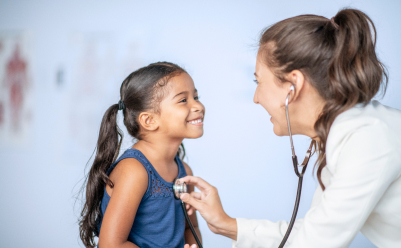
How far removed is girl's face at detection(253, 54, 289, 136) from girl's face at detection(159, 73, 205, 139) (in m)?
0.29

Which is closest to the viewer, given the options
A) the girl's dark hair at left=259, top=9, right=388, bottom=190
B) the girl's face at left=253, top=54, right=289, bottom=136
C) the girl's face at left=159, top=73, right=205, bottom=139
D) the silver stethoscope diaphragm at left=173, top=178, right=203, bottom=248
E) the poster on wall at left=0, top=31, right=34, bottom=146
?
the girl's dark hair at left=259, top=9, right=388, bottom=190

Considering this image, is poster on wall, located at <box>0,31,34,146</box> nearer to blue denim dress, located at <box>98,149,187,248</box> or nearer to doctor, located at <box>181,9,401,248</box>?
blue denim dress, located at <box>98,149,187,248</box>

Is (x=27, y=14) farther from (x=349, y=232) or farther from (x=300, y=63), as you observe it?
(x=349, y=232)

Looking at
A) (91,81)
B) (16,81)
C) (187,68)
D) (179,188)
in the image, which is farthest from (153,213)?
(16,81)

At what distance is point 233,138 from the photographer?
232 cm

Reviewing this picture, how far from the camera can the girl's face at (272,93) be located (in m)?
1.19

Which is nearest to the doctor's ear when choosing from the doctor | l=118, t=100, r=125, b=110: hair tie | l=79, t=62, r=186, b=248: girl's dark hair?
the doctor

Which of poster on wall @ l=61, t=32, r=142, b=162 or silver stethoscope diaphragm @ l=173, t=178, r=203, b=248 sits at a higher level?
poster on wall @ l=61, t=32, r=142, b=162

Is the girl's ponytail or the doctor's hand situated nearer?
the doctor's hand

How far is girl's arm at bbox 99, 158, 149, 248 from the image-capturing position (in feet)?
3.97

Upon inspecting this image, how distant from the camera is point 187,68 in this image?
7.38 ft

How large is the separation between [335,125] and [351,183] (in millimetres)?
169

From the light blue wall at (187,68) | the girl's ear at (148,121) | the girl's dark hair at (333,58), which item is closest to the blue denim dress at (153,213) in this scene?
the girl's ear at (148,121)

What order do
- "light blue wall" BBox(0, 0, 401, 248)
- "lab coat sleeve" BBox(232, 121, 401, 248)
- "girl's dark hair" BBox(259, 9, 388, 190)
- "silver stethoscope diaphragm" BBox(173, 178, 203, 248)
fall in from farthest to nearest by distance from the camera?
"light blue wall" BBox(0, 0, 401, 248) → "silver stethoscope diaphragm" BBox(173, 178, 203, 248) → "girl's dark hair" BBox(259, 9, 388, 190) → "lab coat sleeve" BBox(232, 121, 401, 248)
